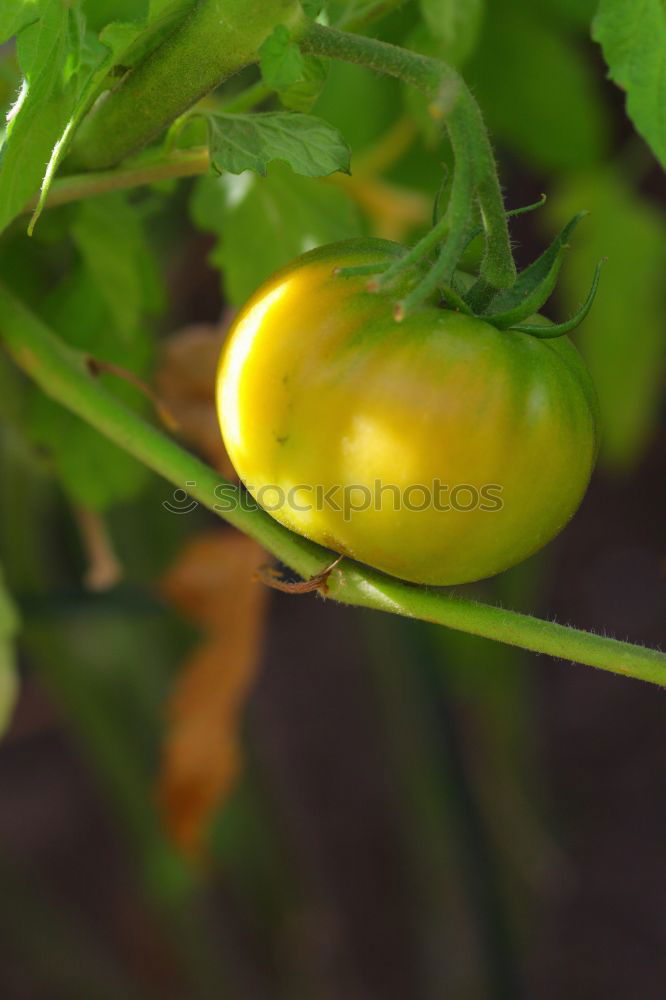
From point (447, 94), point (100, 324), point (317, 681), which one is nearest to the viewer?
point (447, 94)

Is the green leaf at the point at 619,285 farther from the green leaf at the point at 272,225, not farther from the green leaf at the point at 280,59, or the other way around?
the green leaf at the point at 280,59

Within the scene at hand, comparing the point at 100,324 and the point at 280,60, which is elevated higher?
the point at 280,60

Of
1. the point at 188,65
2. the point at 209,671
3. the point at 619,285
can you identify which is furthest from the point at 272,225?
the point at 619,285

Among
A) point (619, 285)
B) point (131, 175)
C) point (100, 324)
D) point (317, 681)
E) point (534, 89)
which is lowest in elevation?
point (317, 681)

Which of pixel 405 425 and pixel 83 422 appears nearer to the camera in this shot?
pixel 405 425

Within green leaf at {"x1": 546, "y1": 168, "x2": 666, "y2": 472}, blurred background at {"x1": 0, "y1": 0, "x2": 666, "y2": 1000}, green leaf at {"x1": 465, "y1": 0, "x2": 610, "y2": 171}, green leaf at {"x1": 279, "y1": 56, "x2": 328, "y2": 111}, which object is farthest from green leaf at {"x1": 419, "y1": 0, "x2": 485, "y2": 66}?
green leaf at {"x1": 546, "y1": 168, "x2": 666, "y2": 472}

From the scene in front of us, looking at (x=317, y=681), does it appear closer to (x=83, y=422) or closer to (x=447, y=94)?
(x=83, y=422)

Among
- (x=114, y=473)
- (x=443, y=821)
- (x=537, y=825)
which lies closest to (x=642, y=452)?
(x=537, y=825)

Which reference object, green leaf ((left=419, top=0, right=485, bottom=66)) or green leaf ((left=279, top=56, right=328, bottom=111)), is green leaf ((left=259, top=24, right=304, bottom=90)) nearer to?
green leaf ((left=279, top=56, right=328, bottom=111))
